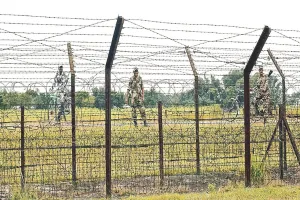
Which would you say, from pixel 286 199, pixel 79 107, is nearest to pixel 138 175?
pixel 79 107

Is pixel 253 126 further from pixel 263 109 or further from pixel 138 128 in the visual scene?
pixel 138 128

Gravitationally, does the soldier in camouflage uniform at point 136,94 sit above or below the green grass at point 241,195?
above

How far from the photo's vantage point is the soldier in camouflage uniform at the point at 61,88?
372 inches

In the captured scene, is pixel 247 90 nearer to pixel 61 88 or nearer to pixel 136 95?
pixel 136 95

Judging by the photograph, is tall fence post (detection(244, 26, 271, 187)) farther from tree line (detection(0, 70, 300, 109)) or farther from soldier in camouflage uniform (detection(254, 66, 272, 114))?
soldier in camouflage uniform (detection(254, 66, 272, 114))

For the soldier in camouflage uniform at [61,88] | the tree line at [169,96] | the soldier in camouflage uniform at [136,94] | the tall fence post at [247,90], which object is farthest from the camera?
the soldier in camouflage uniform at [136,94]

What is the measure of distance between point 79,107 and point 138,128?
136 cm

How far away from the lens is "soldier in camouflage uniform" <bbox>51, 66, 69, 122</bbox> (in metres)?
9.45

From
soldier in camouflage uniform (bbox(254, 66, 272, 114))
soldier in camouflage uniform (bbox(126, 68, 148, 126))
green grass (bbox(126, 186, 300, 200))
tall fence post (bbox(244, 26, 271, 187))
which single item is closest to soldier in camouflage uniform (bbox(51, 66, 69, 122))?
soldier in camouflage uniform (bbox(126, 68, 148, 126))

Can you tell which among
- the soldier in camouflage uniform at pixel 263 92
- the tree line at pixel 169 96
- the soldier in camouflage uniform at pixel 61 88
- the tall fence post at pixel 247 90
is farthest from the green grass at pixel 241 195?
the soldier in camouflage uniform at pixel 263 92

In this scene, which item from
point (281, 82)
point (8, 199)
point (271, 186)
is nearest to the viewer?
point (8, 199)

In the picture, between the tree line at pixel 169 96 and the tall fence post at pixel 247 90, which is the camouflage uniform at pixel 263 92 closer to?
the tree line at pixel 169 96

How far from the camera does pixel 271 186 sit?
9383mm

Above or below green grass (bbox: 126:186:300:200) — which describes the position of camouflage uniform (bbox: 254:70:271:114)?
above
